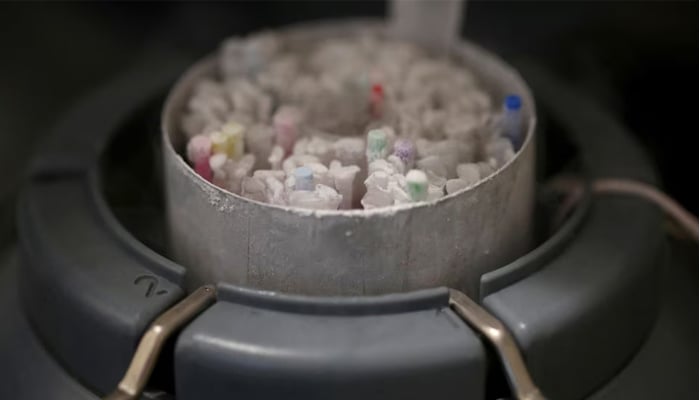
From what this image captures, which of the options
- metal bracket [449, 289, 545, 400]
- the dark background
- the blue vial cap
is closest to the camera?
metal bracket [449, 289, 545, 400]

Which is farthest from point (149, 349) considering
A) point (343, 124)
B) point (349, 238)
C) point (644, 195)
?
point (644, 195)

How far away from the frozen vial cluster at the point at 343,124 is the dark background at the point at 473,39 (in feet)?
0.73

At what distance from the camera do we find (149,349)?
0.59 m

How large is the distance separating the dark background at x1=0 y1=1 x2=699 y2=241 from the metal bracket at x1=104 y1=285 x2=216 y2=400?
1.34ft

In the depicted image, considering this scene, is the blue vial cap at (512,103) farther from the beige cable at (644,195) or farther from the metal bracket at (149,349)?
the metal bracket at (149,349)

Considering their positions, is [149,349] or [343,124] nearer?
[149,349]

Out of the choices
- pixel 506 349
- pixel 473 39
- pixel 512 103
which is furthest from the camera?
pixel 473 39

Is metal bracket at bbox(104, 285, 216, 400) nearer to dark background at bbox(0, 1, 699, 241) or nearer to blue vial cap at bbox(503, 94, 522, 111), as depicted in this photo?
blue vial cap at bbox(503, 94, 522, 111)

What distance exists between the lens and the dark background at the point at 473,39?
0.99 meters

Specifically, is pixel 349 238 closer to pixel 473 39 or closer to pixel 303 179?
pixel 303 179

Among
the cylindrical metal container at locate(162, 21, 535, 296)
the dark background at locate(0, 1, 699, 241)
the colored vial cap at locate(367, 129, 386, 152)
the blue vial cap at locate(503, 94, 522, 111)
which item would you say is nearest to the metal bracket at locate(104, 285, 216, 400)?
the cylindrical metal container at locate(162, 21, 535, 296)

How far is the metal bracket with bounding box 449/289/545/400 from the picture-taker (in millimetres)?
585

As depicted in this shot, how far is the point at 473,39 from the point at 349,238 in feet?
1.70

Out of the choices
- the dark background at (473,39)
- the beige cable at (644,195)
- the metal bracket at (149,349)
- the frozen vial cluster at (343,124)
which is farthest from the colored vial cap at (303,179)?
the dark background at (473,39)
